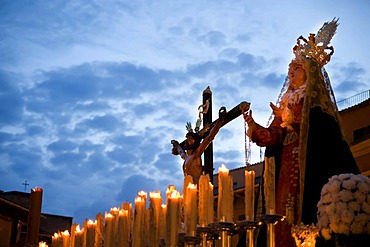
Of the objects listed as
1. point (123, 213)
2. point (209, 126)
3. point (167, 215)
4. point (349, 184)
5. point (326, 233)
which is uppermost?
point (209, 126)

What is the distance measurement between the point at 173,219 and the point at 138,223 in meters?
0.54

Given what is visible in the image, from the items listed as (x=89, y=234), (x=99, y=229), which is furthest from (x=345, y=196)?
(x=89, y=234)

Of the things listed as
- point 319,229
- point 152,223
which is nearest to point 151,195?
point 152,223

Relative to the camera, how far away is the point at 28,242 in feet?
21.1

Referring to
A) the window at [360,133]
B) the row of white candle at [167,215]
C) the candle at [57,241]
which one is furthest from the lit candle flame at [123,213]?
the window at [360,133]

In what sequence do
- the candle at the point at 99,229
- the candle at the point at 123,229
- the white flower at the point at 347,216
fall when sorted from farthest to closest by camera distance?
the candle at the point at 99,229, the candle at the point at 123,229, the white flower at the point at 347,216

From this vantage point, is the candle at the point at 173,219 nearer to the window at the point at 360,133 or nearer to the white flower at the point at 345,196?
the white flower at the point at 345,196

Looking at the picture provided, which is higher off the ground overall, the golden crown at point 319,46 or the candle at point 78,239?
the golden crown at point 319,46

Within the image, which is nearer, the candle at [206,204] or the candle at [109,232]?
the candle at [206,204]

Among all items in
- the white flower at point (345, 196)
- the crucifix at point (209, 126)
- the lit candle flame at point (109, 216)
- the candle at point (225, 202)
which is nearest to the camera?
the candle at point (225, 202)

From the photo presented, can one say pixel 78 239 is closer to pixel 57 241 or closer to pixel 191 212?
pixel 57 241

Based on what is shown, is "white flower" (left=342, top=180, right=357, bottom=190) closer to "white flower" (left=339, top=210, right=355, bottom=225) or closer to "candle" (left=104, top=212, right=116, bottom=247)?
"white flower" (left=339, top=210, right=355, bottom=225)

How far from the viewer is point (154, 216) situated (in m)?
5.50

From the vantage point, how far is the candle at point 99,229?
6.41 meters
